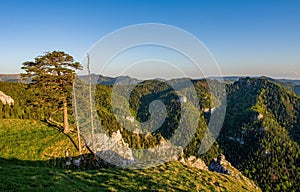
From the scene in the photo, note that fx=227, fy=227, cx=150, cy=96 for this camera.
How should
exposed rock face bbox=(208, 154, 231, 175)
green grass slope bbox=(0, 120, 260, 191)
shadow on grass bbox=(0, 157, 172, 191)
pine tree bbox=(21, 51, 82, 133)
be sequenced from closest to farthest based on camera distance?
shadow on grass bbox=(0, 157, 172, 191), green grass slope bbox=(0, 120, 260, 191), pine tree bbox=(21, 51, 82, 133), exposed rock face bbox=(208, 154, 231, 175)

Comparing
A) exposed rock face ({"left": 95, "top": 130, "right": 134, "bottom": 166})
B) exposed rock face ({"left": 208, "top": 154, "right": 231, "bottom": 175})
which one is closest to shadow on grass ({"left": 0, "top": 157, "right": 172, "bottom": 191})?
exposed rock face ({"left": 95, "top": 130, "right": 134, "bottom": 166})

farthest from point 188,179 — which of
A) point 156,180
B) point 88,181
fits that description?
point 88,181

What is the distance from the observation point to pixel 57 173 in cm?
2172

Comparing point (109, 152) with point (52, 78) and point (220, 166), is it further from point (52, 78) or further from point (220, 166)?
point (220, 166)

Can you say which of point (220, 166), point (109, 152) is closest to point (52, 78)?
point (109, 152)

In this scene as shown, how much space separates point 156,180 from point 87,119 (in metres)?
28.9

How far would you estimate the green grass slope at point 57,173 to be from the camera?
18.4m

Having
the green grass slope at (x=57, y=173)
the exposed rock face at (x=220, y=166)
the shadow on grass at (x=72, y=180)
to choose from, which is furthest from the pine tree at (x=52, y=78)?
the exposed rock face at (x=220, y=166)

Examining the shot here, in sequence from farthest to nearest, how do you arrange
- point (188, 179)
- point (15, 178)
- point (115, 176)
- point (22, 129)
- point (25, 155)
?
point (22, 129) < point (25, 155) < point (188, 179) < point (115, 176) < point (15, 178)

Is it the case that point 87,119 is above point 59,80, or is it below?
below

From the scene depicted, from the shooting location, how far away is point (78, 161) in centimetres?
3641

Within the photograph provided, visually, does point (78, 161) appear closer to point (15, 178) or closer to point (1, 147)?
point (1, 147)

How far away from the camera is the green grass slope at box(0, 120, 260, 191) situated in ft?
60.3

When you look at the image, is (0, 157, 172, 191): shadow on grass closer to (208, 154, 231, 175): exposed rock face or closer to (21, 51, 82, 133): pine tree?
(21, 51, 82, 133): pine tree
